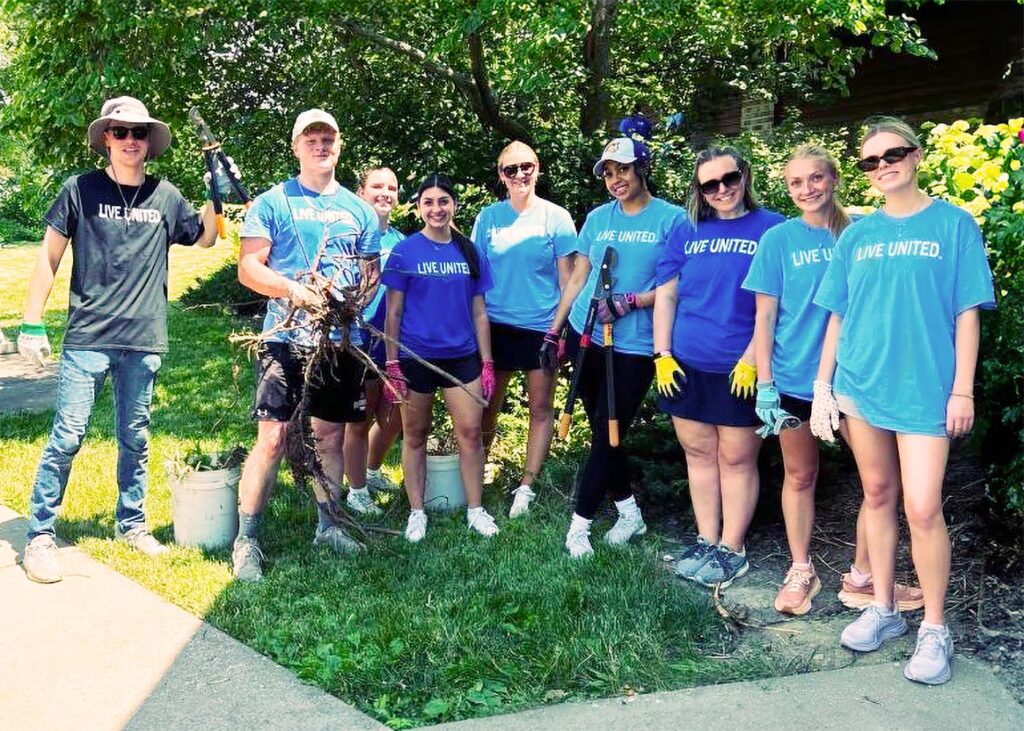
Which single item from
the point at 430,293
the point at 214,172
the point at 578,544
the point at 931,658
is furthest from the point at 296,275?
the point at 931,658

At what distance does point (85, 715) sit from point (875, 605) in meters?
2.79

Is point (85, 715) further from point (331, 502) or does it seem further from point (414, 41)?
point (414, 41)

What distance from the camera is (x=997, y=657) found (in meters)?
3.34

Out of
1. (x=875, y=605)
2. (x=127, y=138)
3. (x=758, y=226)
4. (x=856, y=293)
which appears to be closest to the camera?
(x=856, y=293)

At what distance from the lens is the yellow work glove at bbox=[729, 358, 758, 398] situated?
3812mm

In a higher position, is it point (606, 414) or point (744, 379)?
point (744, 379)

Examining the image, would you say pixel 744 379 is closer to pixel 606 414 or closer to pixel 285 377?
pixel 606 414

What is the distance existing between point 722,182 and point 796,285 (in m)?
0.55

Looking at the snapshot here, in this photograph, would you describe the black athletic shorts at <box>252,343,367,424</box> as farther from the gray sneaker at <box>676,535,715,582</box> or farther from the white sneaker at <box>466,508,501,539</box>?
the gray sneaker at <box>676,535,715,582</box>

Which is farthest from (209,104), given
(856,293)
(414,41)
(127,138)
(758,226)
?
(856,293)

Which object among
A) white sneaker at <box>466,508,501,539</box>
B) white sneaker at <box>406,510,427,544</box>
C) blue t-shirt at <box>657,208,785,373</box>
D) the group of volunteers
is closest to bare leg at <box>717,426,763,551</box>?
the group of volunteers

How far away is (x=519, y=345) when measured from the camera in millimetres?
4973

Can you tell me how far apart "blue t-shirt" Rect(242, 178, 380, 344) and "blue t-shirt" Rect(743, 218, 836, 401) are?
67.9 inches

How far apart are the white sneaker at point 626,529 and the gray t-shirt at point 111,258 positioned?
233 cm
